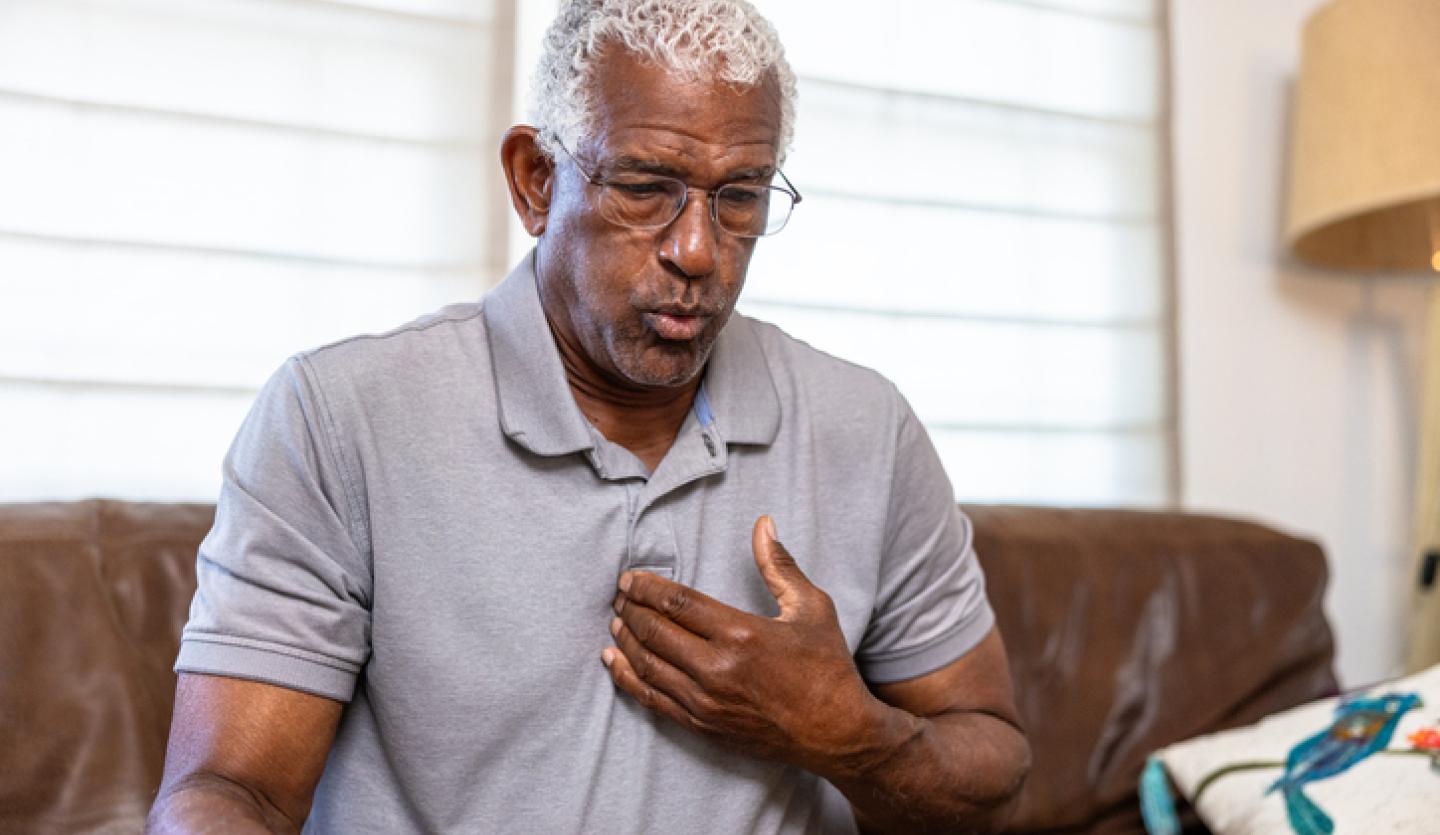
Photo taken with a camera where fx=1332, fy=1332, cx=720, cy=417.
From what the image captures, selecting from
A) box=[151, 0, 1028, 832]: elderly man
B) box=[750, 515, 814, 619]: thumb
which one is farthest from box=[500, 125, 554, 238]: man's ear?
box=[750, 515, 814, 619]: thumb

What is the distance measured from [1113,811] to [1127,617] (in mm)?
261

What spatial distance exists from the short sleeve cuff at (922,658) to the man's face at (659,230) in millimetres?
376

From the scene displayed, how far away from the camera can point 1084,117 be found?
2.28 meters

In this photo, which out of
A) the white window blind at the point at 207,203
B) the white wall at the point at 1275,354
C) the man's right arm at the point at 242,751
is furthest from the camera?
the white wall at the point at 1275,354

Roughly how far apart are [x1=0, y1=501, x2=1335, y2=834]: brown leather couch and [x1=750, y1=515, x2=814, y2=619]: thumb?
25.2 inches

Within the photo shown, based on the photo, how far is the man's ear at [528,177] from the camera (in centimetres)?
124

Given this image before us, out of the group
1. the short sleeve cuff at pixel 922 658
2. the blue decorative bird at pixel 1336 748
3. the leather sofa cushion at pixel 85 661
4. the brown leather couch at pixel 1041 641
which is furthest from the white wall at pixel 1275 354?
the leather sofa cushion at pixel 85 661

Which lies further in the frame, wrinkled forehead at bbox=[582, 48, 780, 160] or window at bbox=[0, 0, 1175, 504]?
window at bbox=[0, 0, 1175, 504]

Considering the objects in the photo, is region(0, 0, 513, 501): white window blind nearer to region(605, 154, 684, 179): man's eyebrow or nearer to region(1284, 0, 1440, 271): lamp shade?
region(605, 154, 684, 179): man's eyebrow

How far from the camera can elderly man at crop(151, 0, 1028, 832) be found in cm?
108

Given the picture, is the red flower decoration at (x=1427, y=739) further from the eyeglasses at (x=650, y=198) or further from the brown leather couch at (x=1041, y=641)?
the eyeglasses at (x=650, y=198)

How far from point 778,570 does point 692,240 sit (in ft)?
0.97

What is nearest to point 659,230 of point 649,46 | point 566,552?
point 649,46

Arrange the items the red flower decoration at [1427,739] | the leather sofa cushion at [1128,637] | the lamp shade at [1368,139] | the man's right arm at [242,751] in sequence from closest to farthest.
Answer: the man's right arm at [242,751] < the red flower decoration at [1427,739] < the leather sofa cushion at [1128,637] < the lamp shade at [1368,139]
